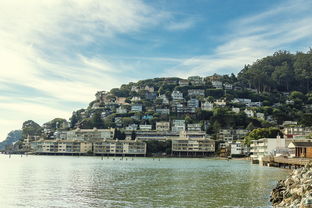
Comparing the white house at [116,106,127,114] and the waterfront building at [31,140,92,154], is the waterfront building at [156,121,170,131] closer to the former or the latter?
the white house at [116,106,127,114]

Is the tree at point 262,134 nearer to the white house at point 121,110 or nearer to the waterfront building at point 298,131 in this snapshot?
the waterfront building at point 298,131

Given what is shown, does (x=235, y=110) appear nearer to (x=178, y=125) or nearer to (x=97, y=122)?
(x=178, y=125)

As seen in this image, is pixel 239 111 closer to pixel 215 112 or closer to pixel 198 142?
pixel 215 112

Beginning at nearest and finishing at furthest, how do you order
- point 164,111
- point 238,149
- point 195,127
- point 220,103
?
1. point 238,149
2. point 195,127
3. point 220,103
4. point 164,111

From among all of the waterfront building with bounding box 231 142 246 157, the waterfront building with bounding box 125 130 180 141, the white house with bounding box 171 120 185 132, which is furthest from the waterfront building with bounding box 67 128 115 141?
the waterfront building with bounding box 231 142 246 157

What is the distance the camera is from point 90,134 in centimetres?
16975

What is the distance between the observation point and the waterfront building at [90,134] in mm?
165875

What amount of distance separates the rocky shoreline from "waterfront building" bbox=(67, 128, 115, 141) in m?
137

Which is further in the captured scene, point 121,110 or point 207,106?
point 121,110

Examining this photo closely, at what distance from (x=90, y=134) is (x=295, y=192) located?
148 meters

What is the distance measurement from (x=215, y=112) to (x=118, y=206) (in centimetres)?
13646

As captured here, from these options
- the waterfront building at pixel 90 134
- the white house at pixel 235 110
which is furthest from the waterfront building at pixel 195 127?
the waterfront building at pixel 90 134

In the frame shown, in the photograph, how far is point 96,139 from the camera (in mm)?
163750

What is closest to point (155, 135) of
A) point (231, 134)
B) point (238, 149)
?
point (231, 134)
